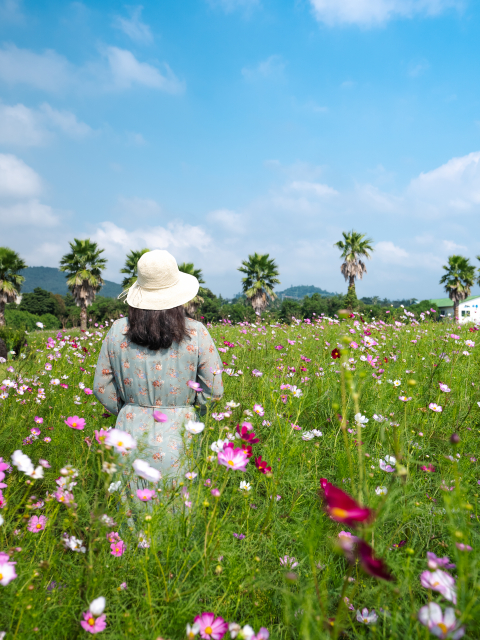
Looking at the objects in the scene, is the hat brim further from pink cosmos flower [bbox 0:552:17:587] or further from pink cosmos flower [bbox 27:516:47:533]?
pink cosmos flower [bbox 0:552:17:587]

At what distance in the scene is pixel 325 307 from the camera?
50.6 metres

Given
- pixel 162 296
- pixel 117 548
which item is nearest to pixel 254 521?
pixel 117 548

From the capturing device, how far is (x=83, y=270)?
2439cm

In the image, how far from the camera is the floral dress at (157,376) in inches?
76.9

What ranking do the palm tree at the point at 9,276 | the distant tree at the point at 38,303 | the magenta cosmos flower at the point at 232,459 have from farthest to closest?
1. the distant tree at the point at 38,303
2. the palm tree at the point at 9,276
3. the magenta cosmos flower at the point at 232,459

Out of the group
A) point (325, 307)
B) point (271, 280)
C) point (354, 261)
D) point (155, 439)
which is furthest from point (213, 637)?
point (325, 307)

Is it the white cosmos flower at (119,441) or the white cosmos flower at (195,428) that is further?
the white cosmos flower at (195,428)

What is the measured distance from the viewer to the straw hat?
1.96 metres

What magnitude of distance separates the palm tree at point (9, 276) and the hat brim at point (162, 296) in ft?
79.6

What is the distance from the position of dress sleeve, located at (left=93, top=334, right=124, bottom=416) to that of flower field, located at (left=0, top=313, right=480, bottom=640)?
35 centimetres

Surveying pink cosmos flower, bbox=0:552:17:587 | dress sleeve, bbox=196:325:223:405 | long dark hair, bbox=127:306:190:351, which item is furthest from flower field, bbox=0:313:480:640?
long dark hair, bbox=127:306:190:351

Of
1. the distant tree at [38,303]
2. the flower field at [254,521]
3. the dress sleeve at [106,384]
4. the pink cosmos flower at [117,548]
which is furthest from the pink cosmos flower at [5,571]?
the distant tree at [38,303]

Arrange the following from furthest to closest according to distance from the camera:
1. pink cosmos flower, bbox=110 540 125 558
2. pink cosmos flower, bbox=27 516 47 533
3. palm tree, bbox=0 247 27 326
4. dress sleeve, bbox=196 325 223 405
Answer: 1. palm tree, bbox=0 247 27 326
2. dress sleeve, bbox=196 325 223 405
3. pink cosmos flower, bbox=27 516 47 533
4. pink cosmos flower, bbox=110 540 125 558

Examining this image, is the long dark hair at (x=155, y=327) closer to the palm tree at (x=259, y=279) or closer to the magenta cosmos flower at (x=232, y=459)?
the magenta cosmos flower at (x=232, y=459)
